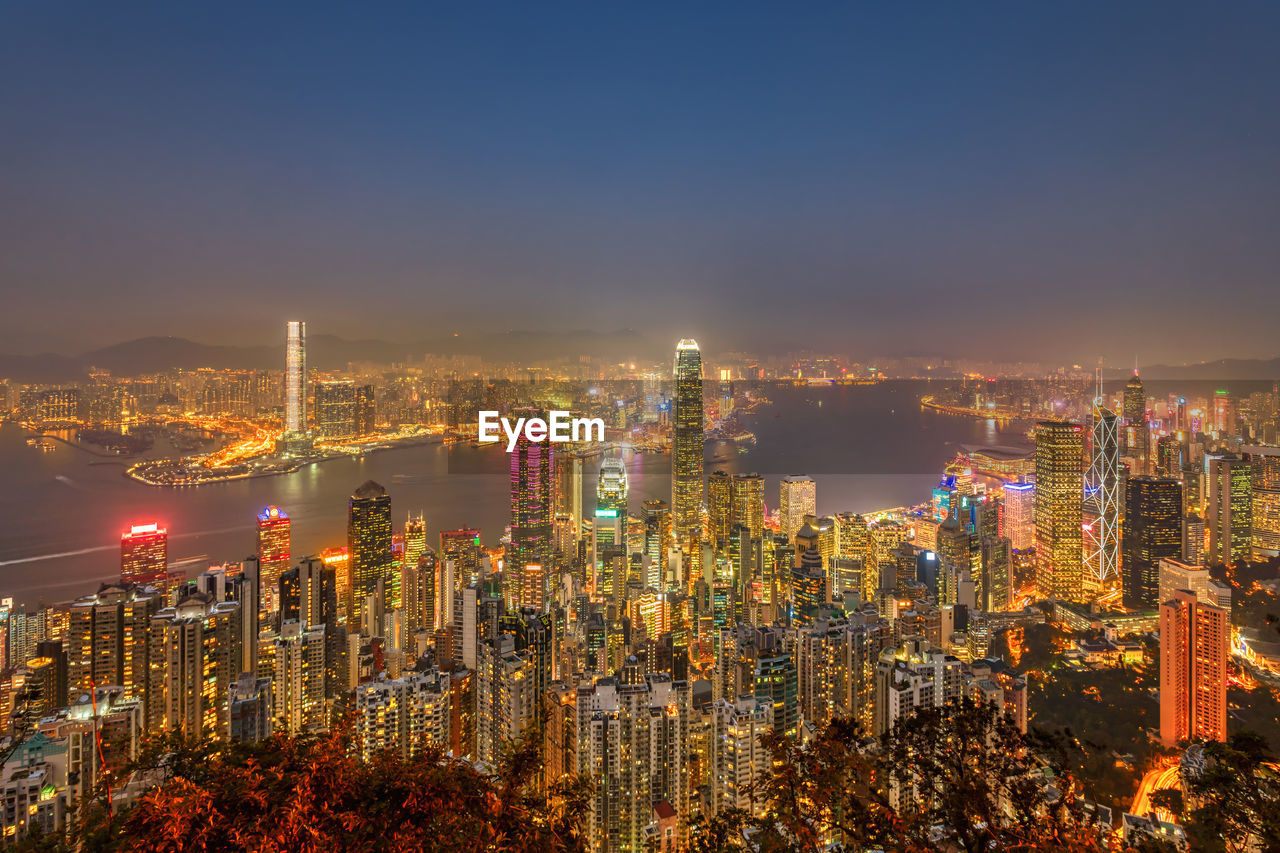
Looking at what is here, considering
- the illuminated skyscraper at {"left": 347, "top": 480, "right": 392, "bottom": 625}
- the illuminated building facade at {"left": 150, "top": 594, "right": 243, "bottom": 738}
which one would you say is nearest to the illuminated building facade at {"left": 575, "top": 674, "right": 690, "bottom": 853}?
the illuminated building facade at {"left": 150, "top": 594, "right": 243, "bottom": 738}

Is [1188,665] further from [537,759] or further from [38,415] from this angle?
[38,415]

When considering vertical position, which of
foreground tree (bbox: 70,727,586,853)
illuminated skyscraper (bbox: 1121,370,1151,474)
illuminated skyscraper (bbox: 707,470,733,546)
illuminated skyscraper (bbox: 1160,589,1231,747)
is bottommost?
illuminated skyscraper (bbox: 1160,589,1231,747)

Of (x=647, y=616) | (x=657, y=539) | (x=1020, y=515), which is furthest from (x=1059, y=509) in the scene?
(x=647, y=616)

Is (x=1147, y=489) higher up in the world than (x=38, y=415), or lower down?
lower down

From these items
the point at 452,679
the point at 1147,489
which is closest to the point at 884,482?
the point at 1147,489

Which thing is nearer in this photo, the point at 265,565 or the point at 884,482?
the point at 265,565

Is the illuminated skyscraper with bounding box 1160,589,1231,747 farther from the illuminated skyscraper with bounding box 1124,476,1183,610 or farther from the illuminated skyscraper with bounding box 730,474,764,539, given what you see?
the illuminated skyscraper with bounding box 730,474,764,539

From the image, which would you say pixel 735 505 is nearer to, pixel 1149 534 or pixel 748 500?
pixel 748 500
